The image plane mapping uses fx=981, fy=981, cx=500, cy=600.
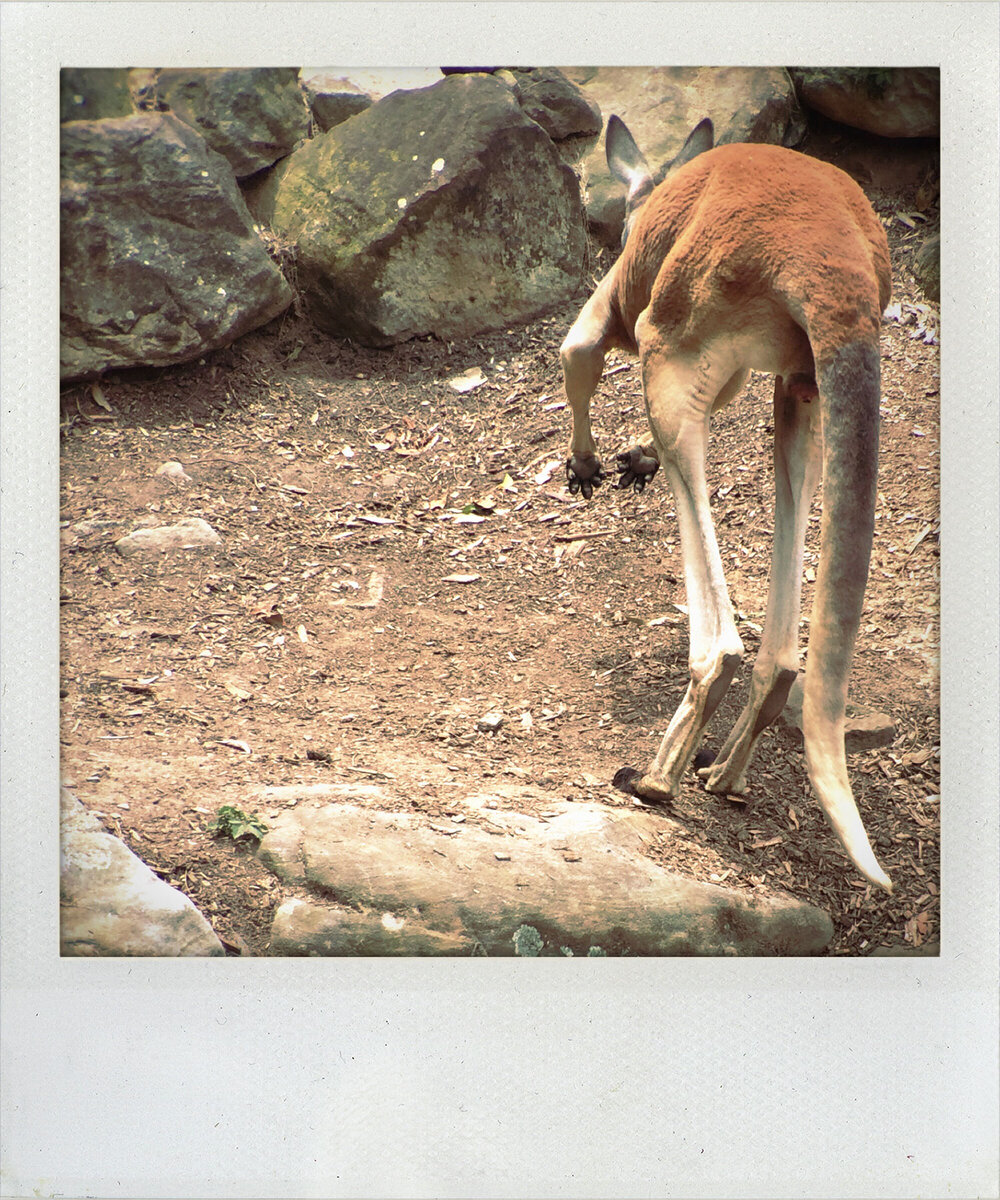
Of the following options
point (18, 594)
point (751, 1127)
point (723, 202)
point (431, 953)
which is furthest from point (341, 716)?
point (723, 202)

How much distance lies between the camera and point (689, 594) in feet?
8.36

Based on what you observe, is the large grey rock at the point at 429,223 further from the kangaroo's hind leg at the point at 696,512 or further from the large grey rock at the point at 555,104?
the kangaroo's hind leg at the point at 696,512

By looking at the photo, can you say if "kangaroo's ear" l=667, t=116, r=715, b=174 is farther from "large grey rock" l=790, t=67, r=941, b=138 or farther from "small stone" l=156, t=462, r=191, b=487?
"small stone" l=156, t=462, r=191, b=487

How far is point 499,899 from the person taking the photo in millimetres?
2547

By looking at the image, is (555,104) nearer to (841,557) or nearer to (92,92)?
(92,92)

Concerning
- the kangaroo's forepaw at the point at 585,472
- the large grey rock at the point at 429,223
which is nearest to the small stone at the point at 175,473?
the large grey rock at the point at 429,223

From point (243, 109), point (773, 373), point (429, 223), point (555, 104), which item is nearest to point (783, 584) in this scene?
point (773, 373)

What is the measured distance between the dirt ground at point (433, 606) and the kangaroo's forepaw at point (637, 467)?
9 cm

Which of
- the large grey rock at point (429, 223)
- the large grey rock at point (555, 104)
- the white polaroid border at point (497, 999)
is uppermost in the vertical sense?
the large grey rock at point (555, 104)

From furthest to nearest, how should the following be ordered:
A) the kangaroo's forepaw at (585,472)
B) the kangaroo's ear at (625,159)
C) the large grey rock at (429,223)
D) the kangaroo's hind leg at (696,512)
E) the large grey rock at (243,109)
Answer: the kangaroo's forepaw at (585,472)
the large grey rock at (429,223)
the kangaroo's ear at (625,159)
the large grey rock at (243,109)
the kangaroo's hind leg at (696,512)

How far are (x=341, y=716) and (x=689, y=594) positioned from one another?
3.53 feet

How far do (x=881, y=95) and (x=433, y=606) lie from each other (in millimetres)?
1953

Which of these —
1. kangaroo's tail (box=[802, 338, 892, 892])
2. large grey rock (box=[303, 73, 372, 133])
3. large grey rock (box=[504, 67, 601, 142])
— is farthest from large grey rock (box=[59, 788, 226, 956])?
large grey rock (box=[504, 67, 601, 142])

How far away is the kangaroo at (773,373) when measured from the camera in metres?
2.29
